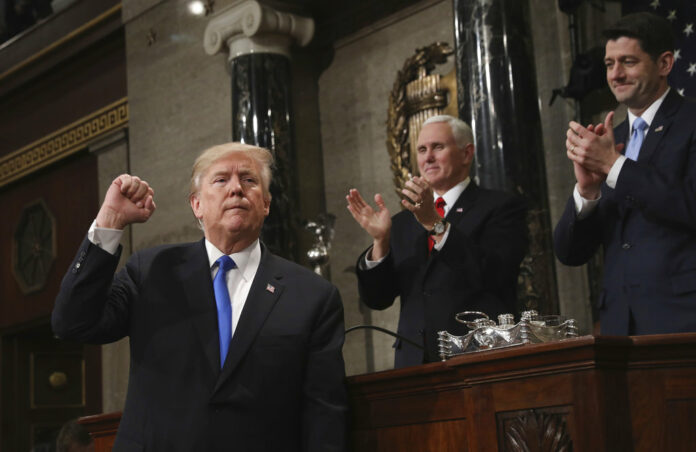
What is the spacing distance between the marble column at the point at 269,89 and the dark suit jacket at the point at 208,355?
11.9 ft

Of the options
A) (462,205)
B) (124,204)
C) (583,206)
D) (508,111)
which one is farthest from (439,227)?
(508,111)

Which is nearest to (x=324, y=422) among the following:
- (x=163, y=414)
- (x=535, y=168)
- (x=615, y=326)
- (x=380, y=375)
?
(x=380, y=375)

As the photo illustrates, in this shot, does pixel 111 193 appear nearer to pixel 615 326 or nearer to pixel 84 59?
pixel 615 326

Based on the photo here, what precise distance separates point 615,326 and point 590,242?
29 centimetres

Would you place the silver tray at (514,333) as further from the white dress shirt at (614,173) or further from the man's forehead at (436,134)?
the man's forehead at (436,134)

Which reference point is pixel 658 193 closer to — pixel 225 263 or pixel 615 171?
pixel 615 171

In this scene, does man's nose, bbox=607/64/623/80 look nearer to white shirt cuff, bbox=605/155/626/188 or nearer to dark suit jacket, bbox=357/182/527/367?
white shirt cuff, bbox=605/155/626/188

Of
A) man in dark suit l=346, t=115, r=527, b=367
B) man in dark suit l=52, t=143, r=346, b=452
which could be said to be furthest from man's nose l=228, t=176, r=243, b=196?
man in dark suit l=346, t=115, r=527, b=367

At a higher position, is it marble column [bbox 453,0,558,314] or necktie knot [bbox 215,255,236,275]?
marble column [bbox 453,0,558,314]

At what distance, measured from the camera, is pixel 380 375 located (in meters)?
2.56

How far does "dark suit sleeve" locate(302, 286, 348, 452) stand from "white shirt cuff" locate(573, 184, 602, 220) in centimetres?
84

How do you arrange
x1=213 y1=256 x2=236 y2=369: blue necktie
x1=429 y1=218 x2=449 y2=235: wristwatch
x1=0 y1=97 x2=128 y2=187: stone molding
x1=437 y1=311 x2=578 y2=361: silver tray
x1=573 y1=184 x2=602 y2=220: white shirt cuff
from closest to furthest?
x1=437 y1=311 x2=578 y2=361: silver tray, x1=213 y1=256 x2=236 y2=369: blue necktie, x1=573 y1=184 x2=602 y2=220: white shirt cuff, x1=429 y1=218 x2=449 y2=235: wristwatch, x1=0 y1=97 x2=128 y2=187: stone molding

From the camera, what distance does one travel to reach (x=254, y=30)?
6.49 meters

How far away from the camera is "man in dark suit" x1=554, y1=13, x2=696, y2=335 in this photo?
2789mm
